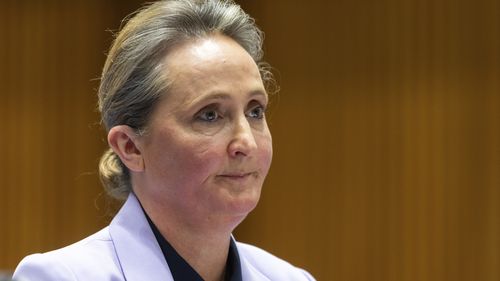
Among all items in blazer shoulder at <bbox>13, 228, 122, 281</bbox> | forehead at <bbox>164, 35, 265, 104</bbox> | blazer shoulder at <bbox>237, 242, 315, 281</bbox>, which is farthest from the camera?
blazer shoulder at <bbox>237, 242, 315, 281</bbox>

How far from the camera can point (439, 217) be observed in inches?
146

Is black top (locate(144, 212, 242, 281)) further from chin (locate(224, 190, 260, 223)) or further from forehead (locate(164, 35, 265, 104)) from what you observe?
forehead (locate(164, 35, 265, 104))

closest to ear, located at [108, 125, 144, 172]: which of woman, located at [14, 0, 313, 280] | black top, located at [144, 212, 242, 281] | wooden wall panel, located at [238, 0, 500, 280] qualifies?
woman, located at [14, 0, 313, 280]

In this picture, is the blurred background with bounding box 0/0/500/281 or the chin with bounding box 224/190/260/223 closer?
the chin with bounding box 224/190/260/223

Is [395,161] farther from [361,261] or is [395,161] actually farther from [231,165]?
[231,165]

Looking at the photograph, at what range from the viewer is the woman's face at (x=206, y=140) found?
1.68m

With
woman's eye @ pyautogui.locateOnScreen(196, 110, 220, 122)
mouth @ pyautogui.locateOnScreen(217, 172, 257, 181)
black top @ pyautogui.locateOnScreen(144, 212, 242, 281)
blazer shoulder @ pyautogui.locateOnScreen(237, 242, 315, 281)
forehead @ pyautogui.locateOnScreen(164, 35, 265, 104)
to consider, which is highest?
forehead @ pyautogui.locateOnScreen(164, 35, 265, 104)

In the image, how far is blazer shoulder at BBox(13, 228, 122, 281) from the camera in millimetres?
1607

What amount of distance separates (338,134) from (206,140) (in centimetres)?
228

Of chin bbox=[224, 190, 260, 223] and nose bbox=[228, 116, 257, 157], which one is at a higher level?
nose bbox=[228, 116, 257, 157]

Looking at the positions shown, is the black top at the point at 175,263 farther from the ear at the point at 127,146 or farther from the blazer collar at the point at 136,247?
the ear at the point at 127,146

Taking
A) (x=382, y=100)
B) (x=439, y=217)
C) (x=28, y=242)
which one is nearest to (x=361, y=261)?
(x=439, y=217)

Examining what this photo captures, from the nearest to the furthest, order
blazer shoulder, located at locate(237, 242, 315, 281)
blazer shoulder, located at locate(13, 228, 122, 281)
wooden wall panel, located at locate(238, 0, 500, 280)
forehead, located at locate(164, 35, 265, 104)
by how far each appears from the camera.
A: blazer shoulder, located at locate(13, 228, 122, 281)
forehead, located at locate(164, 35, 265, 104)
blazer shoulder, located at locate(237, 242, 315, 281)
wooden wall panel, located at locate(238, 0, 500, 280)

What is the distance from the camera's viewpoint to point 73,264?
5.39 ft
